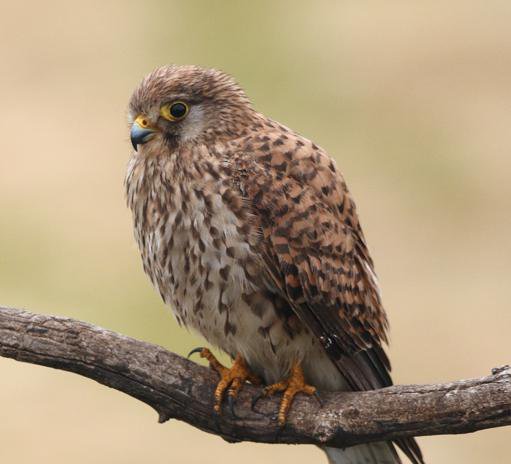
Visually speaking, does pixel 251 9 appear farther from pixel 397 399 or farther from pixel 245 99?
pixel 397 399

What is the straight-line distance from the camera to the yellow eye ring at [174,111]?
4848 mm

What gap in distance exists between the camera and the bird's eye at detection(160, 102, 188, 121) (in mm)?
4848

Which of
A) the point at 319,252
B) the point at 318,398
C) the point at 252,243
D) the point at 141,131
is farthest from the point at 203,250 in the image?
the point at 318,398

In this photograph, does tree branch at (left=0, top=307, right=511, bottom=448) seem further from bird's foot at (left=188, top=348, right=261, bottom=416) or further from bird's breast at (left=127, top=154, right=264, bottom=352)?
bird's breast at (left=127, top=154, right=264, bottom=352)

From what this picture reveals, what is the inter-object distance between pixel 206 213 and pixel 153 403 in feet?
2.20

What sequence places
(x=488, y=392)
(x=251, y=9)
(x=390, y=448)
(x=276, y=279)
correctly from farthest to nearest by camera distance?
(x=251, y=9)
(x=390, y=448)
(x=276, y=279)
(x=488, y=392)

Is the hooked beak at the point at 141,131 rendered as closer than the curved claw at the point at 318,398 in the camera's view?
No

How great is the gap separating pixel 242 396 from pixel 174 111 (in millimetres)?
1036

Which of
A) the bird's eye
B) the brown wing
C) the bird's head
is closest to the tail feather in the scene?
the brown wing

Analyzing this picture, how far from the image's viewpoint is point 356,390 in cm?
473

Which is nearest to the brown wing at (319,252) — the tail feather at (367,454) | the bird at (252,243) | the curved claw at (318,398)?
the bird at (252,243)

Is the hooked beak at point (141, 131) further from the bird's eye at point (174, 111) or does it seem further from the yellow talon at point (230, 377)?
the yellow talon at point (230, 377)

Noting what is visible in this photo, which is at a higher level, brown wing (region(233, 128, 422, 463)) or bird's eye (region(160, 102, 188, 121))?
bird's eye (region(160, 102, 188, 121))

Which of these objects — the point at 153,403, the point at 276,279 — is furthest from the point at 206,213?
the point at 153,403
